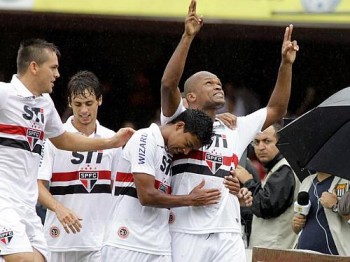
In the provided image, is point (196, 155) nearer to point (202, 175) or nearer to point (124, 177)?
point (202, 175)

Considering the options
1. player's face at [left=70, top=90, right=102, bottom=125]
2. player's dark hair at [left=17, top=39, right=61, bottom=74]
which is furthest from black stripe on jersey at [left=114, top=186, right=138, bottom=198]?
player's face at [left=70, top=90, right=102, bottom=125]

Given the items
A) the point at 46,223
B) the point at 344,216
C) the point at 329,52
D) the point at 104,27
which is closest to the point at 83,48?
the point at 104,27

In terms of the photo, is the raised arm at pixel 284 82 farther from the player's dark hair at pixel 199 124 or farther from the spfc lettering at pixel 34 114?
the spfc lettering at pixel 34 114

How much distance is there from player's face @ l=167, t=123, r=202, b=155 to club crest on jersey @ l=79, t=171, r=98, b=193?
1.62m

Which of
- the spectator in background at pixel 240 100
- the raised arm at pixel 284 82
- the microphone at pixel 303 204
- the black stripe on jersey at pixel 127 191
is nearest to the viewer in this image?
the black stripe on jersey at pixel 127 191

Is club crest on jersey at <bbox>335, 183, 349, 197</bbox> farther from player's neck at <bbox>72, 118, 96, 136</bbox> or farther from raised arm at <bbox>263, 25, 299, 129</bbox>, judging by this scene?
player's neck at <bbox>72, 118, 96, 136</bbox>

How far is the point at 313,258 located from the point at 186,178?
3.87ft

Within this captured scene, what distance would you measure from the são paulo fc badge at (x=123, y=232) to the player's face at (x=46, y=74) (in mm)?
1261

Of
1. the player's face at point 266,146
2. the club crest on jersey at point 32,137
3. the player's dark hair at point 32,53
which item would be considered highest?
the player's dark hair at point 32,53

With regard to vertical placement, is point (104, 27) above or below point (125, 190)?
above

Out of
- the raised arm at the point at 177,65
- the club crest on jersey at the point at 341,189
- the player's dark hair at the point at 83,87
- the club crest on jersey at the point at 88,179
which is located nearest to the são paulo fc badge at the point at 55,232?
the club crest on jersey at the point at 88,179

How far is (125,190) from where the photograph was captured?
974 centimetres

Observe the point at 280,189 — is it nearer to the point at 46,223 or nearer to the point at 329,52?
the point at 46,223

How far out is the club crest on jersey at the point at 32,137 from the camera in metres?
9.50
